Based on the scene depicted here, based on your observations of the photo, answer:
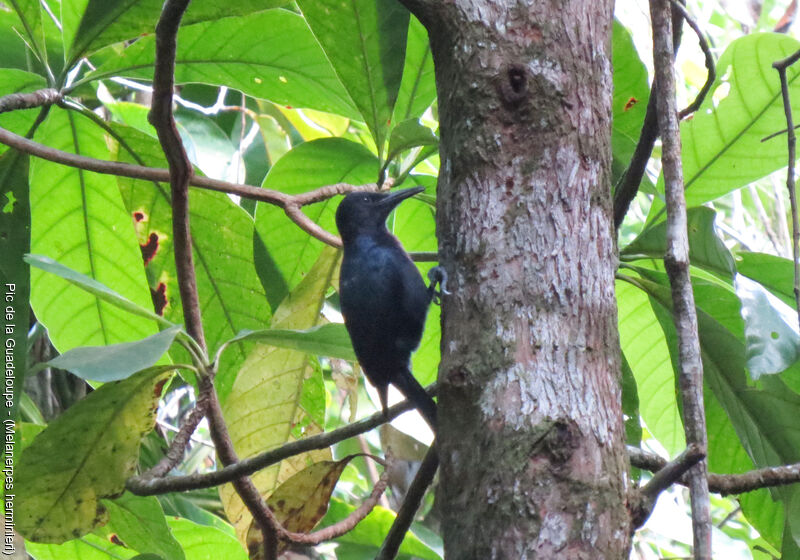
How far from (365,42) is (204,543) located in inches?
68.9

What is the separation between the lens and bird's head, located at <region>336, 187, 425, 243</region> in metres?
2.67

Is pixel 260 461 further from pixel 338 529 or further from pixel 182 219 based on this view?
pixel 182 219

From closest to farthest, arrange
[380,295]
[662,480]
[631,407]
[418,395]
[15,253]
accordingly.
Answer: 1. [662,480]
2. [418,395]
3. [631,407]
4. [380,295]
5. [15,253]

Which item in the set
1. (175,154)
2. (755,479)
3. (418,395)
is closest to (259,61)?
(175,154)

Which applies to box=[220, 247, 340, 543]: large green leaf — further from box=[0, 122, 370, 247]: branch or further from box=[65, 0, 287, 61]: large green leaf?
box=[65, 0, 287, 61]: large green leaf

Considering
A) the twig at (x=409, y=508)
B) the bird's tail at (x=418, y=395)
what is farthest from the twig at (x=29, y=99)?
the twig at (x=409, y=508)

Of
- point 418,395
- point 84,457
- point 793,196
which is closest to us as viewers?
point 793,196

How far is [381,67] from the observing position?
7.97 ft

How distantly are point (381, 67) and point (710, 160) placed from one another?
1.01 metres

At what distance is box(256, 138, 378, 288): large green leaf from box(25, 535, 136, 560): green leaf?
1.10 meters

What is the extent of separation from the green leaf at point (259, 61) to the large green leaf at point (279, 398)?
56cm

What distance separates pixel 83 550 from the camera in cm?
293

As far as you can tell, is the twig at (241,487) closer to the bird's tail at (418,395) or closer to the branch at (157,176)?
the bird's tail at (418,395)

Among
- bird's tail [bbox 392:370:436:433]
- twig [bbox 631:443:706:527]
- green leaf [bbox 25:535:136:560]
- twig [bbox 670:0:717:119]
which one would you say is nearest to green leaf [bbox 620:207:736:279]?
twig [bbox 670:0:717:119]
